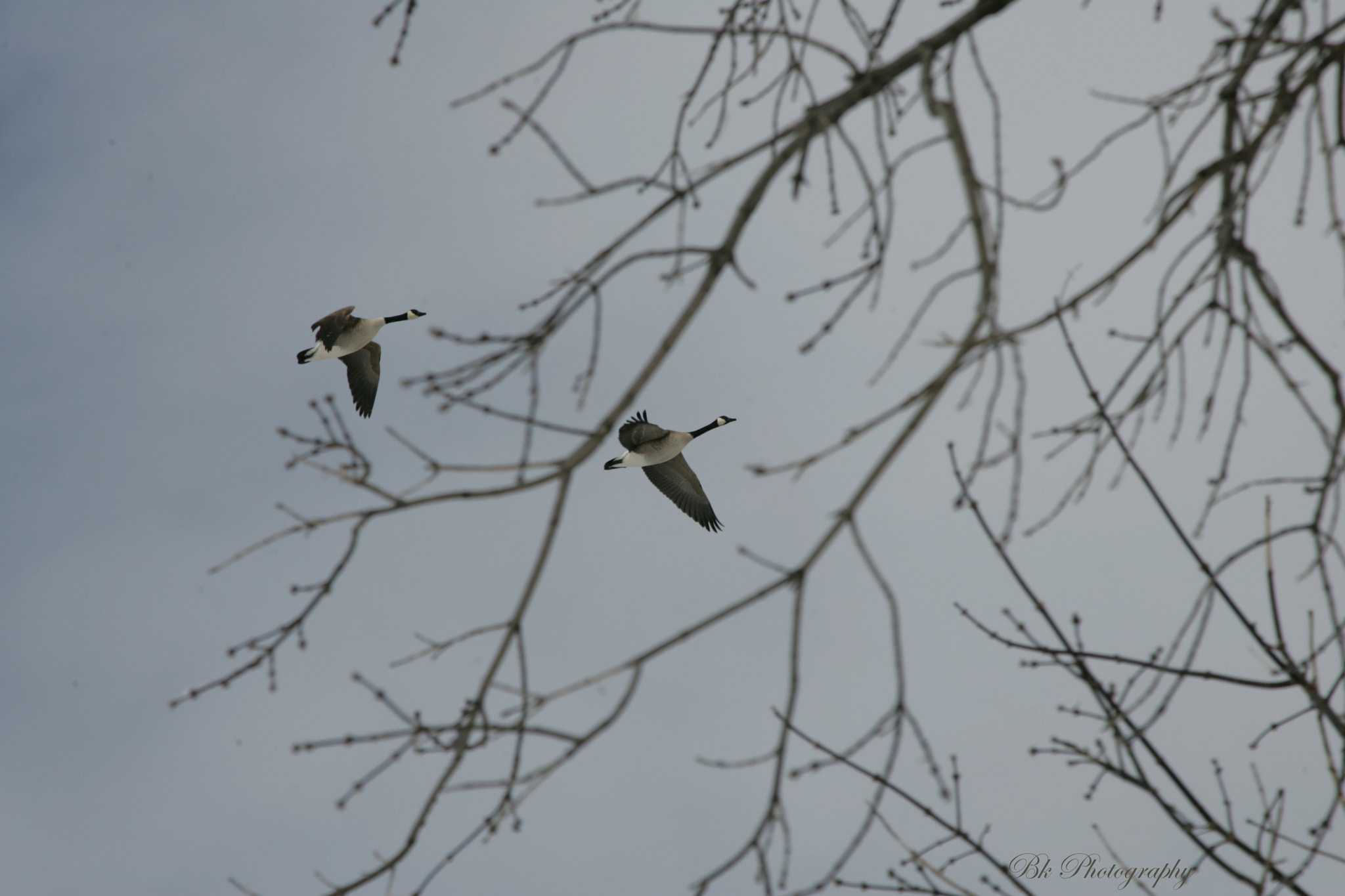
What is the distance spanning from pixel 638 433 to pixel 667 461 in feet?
0.60

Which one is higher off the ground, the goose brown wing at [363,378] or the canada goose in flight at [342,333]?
the goose brown wing at [363,378]

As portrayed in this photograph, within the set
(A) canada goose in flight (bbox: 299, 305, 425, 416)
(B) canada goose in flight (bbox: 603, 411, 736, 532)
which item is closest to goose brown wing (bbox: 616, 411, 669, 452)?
(B) canada goose in flight (bbox: 603, 411, 736, 532)

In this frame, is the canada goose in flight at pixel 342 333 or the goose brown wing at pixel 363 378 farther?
the goose brown wing at pixel 363 378

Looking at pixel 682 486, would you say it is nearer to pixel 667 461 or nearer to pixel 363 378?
pixel 667 461

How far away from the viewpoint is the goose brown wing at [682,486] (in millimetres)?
1734

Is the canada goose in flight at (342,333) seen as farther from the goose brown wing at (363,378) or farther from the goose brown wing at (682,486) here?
the goose brown wing at (682,486)

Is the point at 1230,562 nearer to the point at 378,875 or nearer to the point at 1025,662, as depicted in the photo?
the point at 1025,662

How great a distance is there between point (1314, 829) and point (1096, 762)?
2.49 feet

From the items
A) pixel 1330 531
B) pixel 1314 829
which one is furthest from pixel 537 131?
pixel 1314 829

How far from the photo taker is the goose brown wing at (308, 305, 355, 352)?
1418 millimetres

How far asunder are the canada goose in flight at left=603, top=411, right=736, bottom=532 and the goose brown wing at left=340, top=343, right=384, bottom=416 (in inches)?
17.2

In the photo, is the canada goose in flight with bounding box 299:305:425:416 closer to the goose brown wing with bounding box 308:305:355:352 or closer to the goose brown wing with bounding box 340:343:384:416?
the goose brown wing with bounding box 308:305:355:352

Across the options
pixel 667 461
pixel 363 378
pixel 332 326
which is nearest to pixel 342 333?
pixel 332 326

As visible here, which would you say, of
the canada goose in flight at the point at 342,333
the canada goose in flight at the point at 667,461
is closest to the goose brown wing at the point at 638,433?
the canada goose in flight at the point at 667,461
